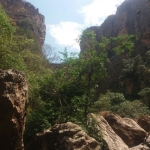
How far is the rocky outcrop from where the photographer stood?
5.61 meters

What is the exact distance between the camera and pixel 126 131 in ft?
39.3

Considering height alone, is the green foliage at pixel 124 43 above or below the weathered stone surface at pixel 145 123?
above

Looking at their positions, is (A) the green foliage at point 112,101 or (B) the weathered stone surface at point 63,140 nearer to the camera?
(B) the weathered stone surface at point 63,140

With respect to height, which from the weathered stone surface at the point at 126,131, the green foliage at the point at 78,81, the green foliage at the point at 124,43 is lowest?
the weathered stone surface at the point at 126,131

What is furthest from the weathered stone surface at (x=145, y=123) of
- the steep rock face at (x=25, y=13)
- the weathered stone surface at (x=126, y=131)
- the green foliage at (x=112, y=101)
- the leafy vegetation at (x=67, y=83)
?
the steep rock face at (x=25, y=13)

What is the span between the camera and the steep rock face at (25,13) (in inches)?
2012

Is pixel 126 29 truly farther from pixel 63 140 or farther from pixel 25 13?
pixel 63 140

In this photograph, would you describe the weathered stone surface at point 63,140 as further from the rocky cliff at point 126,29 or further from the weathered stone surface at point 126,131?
the rocky cliff at point 126,29

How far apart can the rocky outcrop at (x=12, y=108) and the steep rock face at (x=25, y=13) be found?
43981 millimetres

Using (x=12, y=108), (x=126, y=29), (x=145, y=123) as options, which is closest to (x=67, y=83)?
(x=12, y=108)

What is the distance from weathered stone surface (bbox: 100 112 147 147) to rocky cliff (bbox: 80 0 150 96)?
23.6 metres

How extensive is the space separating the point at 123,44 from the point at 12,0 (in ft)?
168

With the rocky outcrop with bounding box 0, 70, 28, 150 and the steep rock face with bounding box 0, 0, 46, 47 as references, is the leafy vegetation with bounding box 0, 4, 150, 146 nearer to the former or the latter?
the rocky outcrop with bounding box 0, 70, 28, 150

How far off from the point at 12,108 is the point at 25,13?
52.8 metres
